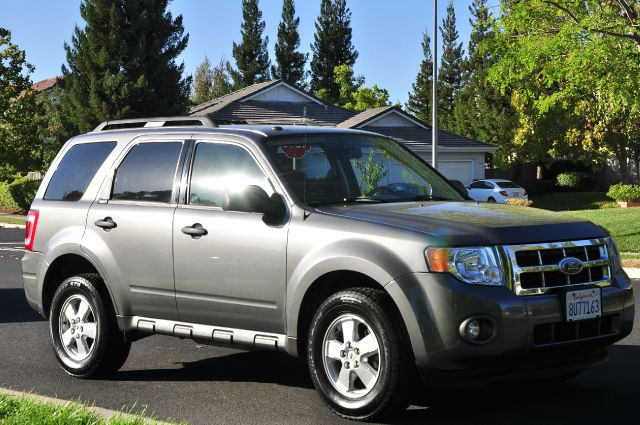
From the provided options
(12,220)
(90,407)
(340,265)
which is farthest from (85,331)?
(12,220)

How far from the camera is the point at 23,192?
45.9 meters

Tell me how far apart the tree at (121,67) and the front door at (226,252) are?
38.4 m

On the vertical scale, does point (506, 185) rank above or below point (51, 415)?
below

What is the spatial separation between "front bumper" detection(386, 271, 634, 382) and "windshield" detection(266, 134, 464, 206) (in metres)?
1.19

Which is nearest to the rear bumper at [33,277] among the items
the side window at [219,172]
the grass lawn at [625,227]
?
the side window at [219,172]

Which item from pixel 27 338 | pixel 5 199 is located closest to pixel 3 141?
pixel 5 199

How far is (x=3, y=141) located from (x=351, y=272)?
4288 cm

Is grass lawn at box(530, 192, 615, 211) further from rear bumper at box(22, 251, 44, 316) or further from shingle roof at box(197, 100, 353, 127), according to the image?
rear bumper at box(22, 251, 44, 316)

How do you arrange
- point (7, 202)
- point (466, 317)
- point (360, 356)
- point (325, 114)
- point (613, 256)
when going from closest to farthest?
point (466, 317) → point (360, 356) → point (613, 256) → point (7, 202) → point (325, 114)

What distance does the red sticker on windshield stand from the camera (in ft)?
23.1

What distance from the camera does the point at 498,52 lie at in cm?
2405

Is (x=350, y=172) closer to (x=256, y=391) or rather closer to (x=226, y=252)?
(x=226, y=252)

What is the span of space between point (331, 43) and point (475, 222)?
256 ft

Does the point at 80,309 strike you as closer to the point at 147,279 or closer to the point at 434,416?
the point at 147,279
